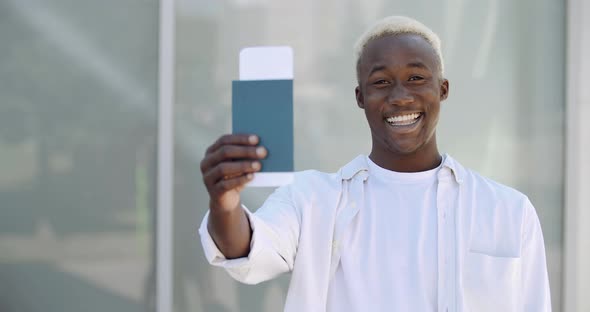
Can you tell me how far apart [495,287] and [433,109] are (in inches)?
22.8

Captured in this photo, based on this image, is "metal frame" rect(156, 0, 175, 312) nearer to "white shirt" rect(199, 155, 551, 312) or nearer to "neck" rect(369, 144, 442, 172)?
"white shirt" rect(199, 155, 551, 312)

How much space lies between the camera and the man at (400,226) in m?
1.86

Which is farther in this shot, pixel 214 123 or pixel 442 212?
pixel 214 123

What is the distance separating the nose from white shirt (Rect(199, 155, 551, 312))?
0.27 m

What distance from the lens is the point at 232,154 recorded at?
1430 millimetres

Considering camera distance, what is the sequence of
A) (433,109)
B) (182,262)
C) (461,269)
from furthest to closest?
(182,262) < (433,109) < (461,269)

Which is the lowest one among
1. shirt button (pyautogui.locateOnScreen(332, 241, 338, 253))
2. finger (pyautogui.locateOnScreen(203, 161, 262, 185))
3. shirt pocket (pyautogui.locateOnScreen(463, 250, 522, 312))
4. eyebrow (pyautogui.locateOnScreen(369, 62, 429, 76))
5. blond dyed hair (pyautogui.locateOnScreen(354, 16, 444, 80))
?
shirt pocket (pyautogui.locateOnScreen(463, 250, 522, 312))

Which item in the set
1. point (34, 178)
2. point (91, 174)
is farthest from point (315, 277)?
point (34, 178)

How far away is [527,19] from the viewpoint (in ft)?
11.9

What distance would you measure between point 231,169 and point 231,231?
10.2 inches

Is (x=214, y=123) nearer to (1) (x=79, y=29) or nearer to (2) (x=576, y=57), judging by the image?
(1) (x=79, y=29)

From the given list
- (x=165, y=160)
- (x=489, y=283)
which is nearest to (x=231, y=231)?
(x=489, y=283)

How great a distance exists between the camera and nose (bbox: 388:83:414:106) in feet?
6.51

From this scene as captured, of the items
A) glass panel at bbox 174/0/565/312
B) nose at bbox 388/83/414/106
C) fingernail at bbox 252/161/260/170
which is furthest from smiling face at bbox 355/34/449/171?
glass panel at bbox 174/0/565/312
